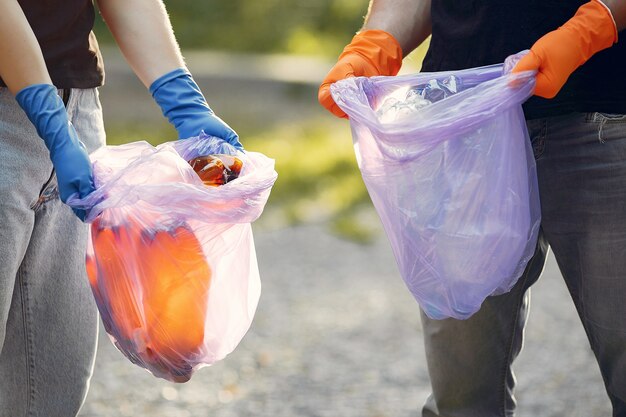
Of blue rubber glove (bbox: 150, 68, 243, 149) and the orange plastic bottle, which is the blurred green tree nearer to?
blue rubber glove (bbox: 150, 68, 243, 149)

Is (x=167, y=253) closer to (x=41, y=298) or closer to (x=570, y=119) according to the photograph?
(x=41, y=298)

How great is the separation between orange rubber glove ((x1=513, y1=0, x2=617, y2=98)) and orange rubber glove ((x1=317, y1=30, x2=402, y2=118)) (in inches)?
14.8

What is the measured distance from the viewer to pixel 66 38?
1990 millimetres

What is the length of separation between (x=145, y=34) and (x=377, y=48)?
0.50 metres

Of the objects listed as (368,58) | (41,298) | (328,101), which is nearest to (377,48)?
(368,58)

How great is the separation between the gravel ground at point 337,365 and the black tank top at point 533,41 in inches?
70.5

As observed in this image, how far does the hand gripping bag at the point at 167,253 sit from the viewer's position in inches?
72.6

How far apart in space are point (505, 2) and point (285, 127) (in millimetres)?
6946

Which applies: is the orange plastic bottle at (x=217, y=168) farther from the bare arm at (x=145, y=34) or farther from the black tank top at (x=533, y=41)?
the black tank top at (x=533, y=41)

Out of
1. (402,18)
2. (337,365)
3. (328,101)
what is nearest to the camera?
(328,101)

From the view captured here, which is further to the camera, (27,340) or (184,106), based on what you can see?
(184,106)

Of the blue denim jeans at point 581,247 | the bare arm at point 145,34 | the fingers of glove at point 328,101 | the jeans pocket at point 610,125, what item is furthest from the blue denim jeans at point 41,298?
the jeans pocket at point 610,125

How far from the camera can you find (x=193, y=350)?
1929 millimetres

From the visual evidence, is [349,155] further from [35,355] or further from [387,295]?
[35,355]
